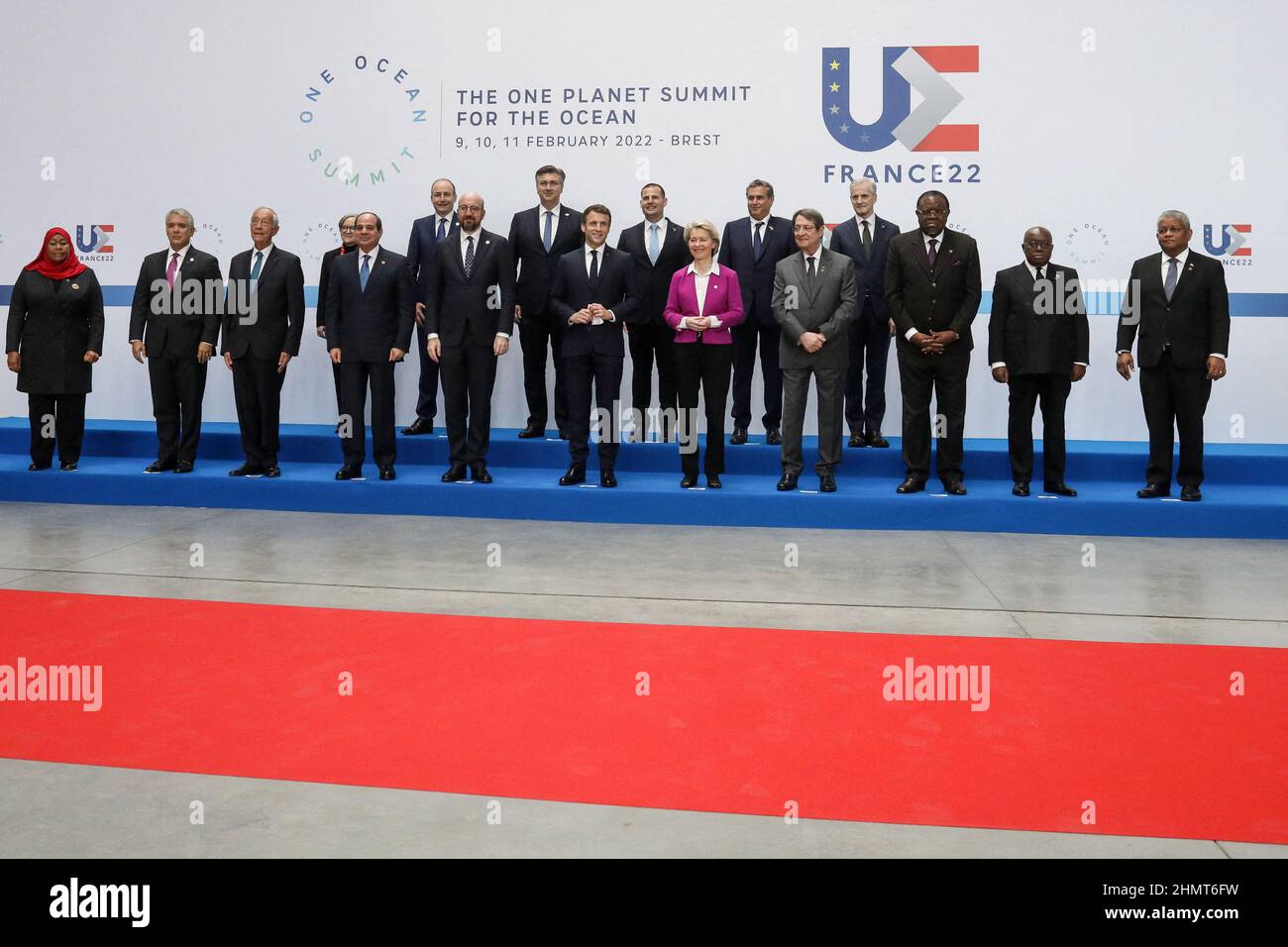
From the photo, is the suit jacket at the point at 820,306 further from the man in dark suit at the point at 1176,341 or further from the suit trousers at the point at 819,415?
the man in dark suit at the point at 1176,341

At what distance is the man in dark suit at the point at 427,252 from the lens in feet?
25.5

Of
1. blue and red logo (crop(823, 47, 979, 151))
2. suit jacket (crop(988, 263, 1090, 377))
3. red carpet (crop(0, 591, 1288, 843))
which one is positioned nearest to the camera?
red carpet (crop(0, 591, 1288, 843))

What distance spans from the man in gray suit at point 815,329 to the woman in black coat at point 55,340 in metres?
4.29

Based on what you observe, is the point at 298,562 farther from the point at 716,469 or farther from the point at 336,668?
the point at 716,469

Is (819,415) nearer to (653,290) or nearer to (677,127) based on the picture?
Result: (653,290)

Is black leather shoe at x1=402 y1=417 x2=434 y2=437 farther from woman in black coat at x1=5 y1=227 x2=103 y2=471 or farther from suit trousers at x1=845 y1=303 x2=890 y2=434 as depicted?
suit trousers at x1=845 y1=303 x2=890 y2=434

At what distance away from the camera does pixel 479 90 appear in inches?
343

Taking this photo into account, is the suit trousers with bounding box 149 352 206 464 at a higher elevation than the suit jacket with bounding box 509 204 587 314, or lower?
lower

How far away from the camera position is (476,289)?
6867 millimetres

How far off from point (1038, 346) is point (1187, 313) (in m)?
0.80

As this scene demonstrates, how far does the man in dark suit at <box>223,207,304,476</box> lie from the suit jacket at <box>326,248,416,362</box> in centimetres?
25

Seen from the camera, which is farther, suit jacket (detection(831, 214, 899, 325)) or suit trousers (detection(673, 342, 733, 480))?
suit jacket (detection(831, 214, 899, 325))

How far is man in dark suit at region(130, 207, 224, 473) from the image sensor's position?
23.8 feet

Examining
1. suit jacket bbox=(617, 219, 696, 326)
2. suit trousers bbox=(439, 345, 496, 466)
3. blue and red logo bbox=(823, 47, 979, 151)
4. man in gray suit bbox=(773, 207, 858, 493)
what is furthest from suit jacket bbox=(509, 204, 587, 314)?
blue and red logo bbox=(823, 47, 979, 151)
